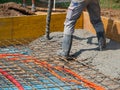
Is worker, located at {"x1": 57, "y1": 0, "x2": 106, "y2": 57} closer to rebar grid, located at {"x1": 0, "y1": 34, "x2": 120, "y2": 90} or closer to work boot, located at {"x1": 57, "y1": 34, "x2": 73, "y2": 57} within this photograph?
work boot, located at {"x1": 57, "y1": 34, "x2": 73, "y2": 57}

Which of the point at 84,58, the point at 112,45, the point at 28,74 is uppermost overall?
the point at 112,45

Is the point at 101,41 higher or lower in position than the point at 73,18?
lower

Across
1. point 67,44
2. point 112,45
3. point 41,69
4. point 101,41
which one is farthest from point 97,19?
point 41,69

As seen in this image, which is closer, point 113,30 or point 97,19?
point 97,19

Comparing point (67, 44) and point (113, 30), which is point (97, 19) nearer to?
point (113, 30)

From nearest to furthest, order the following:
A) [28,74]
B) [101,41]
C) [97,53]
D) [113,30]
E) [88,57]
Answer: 1. [28,74]
2. [88,57]
3. [97,53]
4. [101,41]
5. [113,30]

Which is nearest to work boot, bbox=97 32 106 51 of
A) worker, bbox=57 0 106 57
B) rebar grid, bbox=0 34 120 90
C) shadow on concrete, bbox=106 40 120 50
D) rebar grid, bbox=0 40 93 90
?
worker, bbox=57 0 106 57

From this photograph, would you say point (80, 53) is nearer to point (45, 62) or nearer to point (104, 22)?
point (45, 62)

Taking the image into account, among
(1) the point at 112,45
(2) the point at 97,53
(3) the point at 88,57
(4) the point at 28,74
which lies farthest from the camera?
(1) the point at 112,45

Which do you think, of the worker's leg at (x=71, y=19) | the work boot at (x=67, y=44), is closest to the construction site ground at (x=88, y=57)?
the work boot at (x=67, y=44)

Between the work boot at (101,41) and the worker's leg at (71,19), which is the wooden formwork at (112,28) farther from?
the worker's leg at (71,19)

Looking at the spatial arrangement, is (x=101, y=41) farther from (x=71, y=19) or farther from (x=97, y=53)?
(x=71, y=19)

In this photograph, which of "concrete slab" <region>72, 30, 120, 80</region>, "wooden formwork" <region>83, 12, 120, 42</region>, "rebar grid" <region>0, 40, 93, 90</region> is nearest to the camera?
"rebar grid" <region>0, 40, 93, 90</region>

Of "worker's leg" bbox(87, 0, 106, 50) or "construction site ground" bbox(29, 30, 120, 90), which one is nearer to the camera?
"construction site ground" bbox(29, 30, 120, 90)
